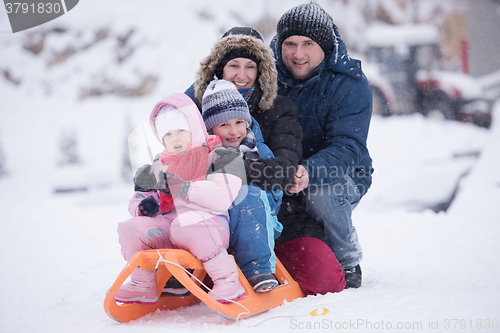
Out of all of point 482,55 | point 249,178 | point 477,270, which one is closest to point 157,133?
point 249,178

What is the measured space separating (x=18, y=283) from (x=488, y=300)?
223cm

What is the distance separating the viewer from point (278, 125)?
6.49 feet

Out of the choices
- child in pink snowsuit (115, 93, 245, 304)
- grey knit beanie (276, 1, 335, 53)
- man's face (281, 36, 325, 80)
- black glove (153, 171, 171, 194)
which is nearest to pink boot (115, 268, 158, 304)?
child in pink snowsuit (115, 93, 245, 304)

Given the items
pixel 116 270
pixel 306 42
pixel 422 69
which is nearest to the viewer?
pixel 306 42

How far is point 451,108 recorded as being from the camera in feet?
32.4

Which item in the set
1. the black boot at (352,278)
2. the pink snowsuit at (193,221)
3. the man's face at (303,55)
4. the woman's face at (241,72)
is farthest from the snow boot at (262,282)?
the man's face at (303,55)

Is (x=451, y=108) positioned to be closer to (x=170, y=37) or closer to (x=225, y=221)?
(x=170, y=37)

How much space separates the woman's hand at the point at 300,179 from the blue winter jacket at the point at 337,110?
0.17 m

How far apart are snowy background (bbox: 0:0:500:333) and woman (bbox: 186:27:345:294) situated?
0.19 metres

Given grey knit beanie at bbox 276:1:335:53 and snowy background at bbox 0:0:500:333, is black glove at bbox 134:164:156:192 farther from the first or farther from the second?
grey knit beanie at bbox 276:1:335:53

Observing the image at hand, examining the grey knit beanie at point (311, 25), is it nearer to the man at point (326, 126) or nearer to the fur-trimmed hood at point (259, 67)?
the man at point (326, 126)

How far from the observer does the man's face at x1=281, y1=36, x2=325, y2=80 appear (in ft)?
7.57

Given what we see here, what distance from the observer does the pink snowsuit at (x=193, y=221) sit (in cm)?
153

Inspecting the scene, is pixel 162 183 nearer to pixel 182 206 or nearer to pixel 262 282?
pixel 182 206
